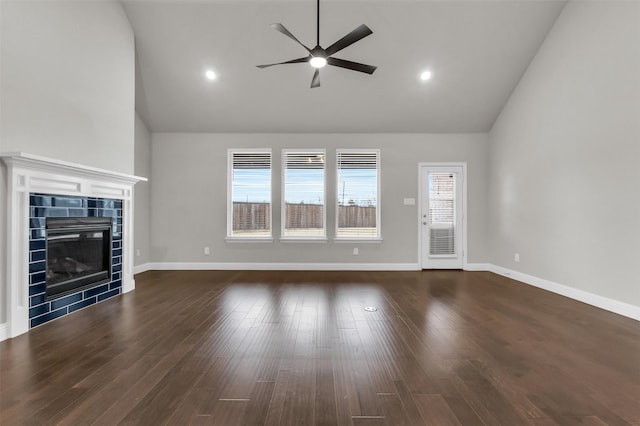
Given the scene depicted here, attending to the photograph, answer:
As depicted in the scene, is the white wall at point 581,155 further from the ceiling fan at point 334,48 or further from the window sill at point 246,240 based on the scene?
the window sill at point 246,240

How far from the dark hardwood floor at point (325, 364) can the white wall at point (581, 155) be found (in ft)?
2.11

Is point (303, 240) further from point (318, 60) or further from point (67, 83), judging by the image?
point (67, 83)

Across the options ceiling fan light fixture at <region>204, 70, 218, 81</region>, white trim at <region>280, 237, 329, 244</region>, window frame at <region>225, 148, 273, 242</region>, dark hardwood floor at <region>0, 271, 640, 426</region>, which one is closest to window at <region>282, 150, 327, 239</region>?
white trim at <region>280, 237, 329, 244</region>

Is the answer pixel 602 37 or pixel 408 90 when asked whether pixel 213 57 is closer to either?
pixel 408 90

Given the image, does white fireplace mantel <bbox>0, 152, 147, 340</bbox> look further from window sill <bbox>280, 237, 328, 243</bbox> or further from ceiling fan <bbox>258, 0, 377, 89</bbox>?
window sill <bbox>280, 237, 328, 243</bbox>

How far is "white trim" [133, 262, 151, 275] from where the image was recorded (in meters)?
5.33

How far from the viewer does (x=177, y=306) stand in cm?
345

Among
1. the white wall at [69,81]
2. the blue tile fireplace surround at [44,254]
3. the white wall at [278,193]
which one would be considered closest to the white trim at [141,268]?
the white wall at [278,193]

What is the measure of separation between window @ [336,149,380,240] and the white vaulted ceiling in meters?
0.58

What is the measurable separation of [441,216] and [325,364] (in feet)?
15.1

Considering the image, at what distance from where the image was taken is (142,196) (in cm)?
557

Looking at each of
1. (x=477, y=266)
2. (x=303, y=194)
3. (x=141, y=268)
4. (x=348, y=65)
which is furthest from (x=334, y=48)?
(x=141, y=268)

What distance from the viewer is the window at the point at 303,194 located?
5867 mm

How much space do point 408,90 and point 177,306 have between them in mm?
4779
